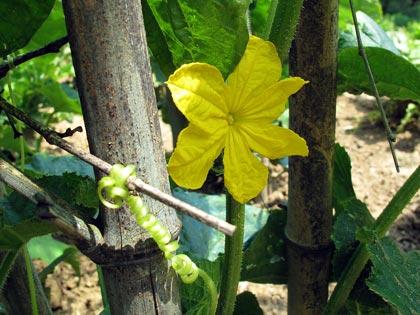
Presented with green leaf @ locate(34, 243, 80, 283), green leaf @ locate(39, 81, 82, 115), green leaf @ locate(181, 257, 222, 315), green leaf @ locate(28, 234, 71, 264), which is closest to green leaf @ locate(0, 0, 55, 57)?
green leaf @ locate(181, 257, 222, 315)

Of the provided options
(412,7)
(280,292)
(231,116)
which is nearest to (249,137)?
(231,116)

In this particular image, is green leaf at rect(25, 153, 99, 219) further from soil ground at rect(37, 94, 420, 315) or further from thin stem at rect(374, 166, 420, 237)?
soil ground at rect(37, 94, 420, 315)

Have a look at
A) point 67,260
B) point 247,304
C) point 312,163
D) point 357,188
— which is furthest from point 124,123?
point 357,188

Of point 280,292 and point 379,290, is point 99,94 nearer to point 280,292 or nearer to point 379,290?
point 379,290

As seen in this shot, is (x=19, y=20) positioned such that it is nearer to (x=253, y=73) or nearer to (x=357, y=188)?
(x=253, y=73)

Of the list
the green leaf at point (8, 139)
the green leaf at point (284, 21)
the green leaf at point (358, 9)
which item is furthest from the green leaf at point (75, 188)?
the green leaf at point (8, 139)

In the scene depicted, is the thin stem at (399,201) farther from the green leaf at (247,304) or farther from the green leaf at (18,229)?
the green leaf at (18,229)
